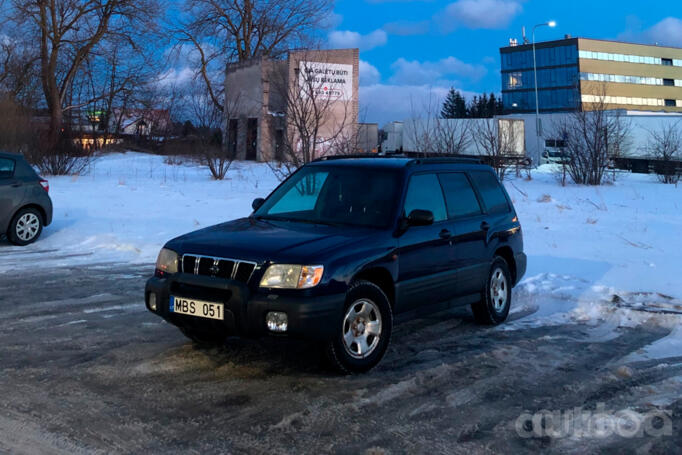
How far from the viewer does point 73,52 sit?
40.6 m

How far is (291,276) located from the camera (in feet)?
15.4

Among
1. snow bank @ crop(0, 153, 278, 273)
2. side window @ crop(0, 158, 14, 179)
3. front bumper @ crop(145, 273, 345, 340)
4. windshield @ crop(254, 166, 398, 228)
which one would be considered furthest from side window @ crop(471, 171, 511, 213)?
side window @ crop(0, 158, 14, 179)

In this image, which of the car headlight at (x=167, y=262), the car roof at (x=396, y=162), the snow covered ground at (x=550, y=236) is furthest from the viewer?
the snow covered ground at (x=550, y=236)

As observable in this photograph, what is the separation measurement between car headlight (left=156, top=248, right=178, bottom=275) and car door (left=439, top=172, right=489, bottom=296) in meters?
2.50

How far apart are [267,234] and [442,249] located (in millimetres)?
1647

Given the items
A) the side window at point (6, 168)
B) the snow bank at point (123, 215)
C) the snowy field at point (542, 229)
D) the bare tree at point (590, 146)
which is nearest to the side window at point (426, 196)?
the snowy field at point (542, 229)

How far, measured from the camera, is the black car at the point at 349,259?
15.4 ft

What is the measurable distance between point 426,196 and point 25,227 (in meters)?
8.65

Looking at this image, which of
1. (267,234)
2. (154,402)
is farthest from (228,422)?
(267,234)

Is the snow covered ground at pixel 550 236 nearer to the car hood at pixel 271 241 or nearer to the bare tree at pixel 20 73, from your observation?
the car hood at pixel 271 241

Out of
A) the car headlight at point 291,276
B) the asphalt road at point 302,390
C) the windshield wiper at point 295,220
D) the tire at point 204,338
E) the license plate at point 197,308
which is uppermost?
the windshield wiper at point 295,220

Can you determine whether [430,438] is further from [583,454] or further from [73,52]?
[73,52]

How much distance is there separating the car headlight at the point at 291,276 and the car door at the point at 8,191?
8533 millimetres

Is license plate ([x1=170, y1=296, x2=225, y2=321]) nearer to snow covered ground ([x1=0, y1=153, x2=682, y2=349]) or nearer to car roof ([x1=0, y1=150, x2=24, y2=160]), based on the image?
snow covered ground ([x1=0, y1=153, x2=682, y2=349])
